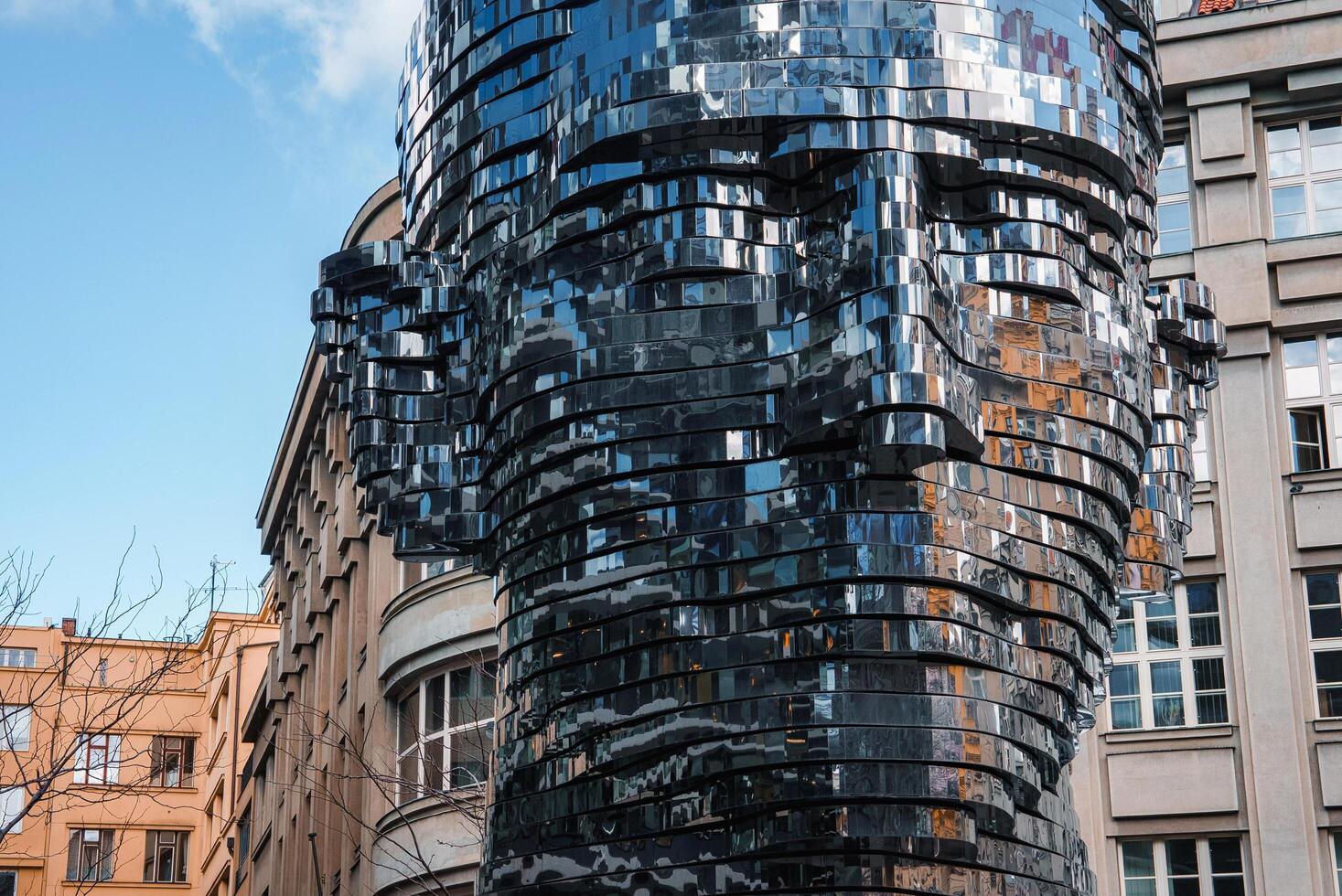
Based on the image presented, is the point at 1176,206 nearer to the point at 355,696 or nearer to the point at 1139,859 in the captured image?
the point at 1139,859

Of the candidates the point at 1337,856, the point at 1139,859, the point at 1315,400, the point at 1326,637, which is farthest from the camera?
the point at 1315,400

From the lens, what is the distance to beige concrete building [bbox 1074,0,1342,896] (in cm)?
2544

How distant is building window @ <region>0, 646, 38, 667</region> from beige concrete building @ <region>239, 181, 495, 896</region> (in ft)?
74.3

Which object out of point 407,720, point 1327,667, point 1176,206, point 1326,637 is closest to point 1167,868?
point 1327,667

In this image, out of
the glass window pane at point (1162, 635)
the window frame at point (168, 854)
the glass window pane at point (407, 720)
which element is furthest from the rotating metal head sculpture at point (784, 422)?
the window frame at point (168, 854)

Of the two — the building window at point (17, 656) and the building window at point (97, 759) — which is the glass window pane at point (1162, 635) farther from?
the building window at point (17, 656)

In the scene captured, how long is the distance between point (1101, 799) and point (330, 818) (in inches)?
583

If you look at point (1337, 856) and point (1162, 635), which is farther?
point (1162, 635)

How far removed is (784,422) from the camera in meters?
3.80

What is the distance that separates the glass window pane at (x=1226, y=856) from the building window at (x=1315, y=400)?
5.27 m

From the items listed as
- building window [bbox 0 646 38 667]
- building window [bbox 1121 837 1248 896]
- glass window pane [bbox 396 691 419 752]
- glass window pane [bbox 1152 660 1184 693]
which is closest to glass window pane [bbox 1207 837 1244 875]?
building window [bbox 1121 837 1248 896]

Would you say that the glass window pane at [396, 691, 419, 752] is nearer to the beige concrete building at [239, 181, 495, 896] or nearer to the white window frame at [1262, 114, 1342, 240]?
the beige concrete building at [239, 181, 495, 896]

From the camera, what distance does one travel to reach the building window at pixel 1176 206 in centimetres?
2847

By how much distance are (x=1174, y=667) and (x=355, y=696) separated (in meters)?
13.8
